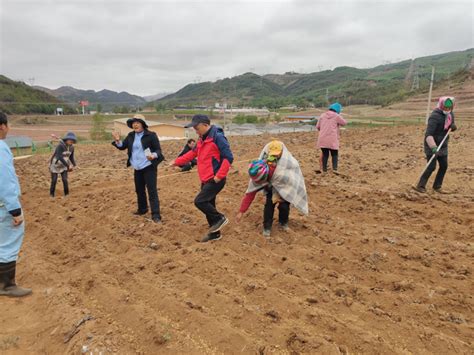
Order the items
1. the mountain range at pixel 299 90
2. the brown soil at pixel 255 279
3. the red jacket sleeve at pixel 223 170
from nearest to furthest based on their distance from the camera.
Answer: the brown soil at pixel 255 279, the red jacket sleeve at pixel 223 170, the mountain range at pixel 299 90

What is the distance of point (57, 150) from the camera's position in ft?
24.7

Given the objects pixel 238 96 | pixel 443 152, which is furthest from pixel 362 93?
pixel 443 152

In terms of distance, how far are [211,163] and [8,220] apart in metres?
2.41

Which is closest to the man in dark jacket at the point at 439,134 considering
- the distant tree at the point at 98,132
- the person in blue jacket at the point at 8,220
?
the person in blue jacket at the point at 8,220

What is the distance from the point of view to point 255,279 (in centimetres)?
355

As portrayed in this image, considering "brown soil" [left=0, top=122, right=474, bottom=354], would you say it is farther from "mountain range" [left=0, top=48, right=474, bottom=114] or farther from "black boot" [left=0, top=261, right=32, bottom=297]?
"mountain range" [left=0, top=48, right=474, bottom=114]

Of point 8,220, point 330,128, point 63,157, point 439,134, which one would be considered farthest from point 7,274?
point 439,134

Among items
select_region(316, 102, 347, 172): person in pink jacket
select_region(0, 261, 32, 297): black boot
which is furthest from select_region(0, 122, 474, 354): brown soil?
select_region(316, 102, 347, 172): person in pink jacket

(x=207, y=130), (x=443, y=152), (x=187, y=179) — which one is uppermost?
(x=207, y=130)

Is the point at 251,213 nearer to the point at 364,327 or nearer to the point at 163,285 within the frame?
the point at 163,285

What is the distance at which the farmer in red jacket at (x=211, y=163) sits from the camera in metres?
4.43

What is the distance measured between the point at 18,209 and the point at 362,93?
3624 inches

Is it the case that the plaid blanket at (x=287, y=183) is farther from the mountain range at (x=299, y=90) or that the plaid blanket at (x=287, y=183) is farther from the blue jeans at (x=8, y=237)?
the mountain range at (x=299, y=90)

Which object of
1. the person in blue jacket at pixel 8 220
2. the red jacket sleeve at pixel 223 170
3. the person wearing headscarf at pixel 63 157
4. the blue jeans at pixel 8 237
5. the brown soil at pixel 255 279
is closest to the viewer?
the brown soil at pixel 255 279
